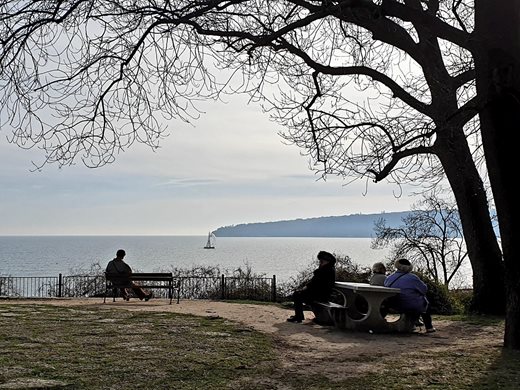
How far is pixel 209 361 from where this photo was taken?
8031 mm

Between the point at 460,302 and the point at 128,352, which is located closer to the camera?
the point at 128,352

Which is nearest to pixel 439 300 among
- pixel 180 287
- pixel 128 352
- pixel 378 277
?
pixel 378 277

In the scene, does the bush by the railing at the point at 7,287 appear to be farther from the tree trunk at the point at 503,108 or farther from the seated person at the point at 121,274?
the tree trunk at the point at 503,108

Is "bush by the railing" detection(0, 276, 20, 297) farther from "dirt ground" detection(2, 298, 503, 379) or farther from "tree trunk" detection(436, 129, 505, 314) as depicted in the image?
"tree trunk" detection(436, 129, 505, 314)

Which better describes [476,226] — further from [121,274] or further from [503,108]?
[121,274]

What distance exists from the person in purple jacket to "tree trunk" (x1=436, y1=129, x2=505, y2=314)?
9.58 feet

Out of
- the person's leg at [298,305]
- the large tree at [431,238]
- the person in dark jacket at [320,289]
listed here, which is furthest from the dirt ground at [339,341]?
the large tree at [431,238]

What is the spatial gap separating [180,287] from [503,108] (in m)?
14.9

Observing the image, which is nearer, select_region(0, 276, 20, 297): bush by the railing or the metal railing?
the metal railing

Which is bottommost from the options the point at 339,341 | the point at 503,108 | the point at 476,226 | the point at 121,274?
the point at 339,341

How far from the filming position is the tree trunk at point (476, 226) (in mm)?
14102

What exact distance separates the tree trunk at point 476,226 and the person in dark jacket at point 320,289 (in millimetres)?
3662

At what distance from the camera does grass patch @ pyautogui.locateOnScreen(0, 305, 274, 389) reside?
6.97m

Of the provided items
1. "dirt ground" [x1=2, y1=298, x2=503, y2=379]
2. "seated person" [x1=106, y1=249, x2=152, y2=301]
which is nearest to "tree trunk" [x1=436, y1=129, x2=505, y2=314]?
"dirt ground" [x1=2, y1=298, x2=503, y2=379]
